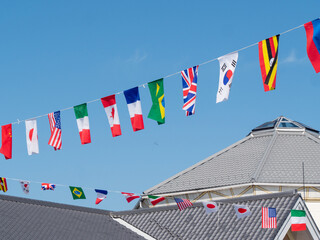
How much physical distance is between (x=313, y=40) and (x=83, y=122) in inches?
349

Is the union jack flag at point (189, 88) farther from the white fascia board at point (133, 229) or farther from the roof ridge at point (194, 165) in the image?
the roof ridge at point (194, 165)

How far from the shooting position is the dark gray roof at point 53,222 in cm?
1975

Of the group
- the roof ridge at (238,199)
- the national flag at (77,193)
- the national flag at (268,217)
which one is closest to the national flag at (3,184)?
the national flag at (77,193)

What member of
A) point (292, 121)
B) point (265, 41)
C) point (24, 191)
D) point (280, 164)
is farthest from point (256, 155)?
point (265, 41)

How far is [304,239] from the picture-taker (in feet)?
69.6

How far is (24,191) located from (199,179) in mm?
15331

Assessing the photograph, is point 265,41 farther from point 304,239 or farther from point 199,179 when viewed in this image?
point 199,179

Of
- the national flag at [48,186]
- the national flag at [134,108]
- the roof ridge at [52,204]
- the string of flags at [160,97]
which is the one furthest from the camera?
the national flag at [48,186]

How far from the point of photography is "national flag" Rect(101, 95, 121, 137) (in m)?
20.3

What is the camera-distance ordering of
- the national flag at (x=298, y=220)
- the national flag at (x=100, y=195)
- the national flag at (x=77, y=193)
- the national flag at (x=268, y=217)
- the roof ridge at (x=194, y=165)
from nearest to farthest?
the national flag at (x=268, y=217), the national flag at (x=298, y=220), the national flag at (x=77, y=193), the national flag at (x=100, y=195), the roof ridge at (x=194, y=165)

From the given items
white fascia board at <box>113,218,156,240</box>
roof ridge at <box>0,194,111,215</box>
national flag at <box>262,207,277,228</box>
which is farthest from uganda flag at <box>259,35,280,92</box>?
roof ridge at <box>0,194,111,215</box>

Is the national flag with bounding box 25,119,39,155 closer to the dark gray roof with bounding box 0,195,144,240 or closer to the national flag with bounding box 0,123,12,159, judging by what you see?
the national flag with bounding box 0,123,12,159

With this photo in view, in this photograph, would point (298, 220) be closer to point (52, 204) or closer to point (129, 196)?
point (129, 196)

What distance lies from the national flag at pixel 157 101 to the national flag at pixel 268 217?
4.54m
